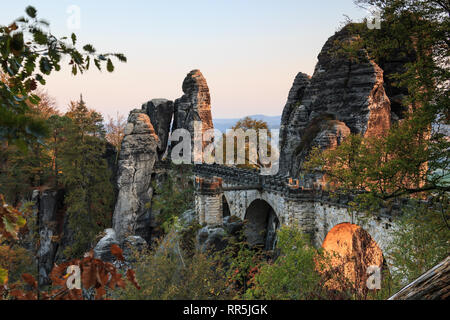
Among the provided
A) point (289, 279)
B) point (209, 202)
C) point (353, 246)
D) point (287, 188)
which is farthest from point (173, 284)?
point (209, 202)

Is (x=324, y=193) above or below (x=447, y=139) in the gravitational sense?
below

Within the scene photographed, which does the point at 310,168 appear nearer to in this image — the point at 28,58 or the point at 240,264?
the point at 240,264

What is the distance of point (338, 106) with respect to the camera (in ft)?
86.2

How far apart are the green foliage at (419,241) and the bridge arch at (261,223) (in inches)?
606

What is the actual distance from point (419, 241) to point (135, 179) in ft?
98.3

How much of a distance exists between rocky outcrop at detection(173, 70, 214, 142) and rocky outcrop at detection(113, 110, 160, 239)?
18.4 ft

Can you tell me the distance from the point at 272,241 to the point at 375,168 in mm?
19219

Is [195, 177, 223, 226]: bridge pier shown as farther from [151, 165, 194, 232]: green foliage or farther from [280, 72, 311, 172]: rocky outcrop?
[280, 72, 311, 172]: rocky outcrop

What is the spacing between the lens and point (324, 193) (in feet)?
60.0

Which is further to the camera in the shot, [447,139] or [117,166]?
[117,166]

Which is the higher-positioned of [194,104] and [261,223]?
[194,104]
